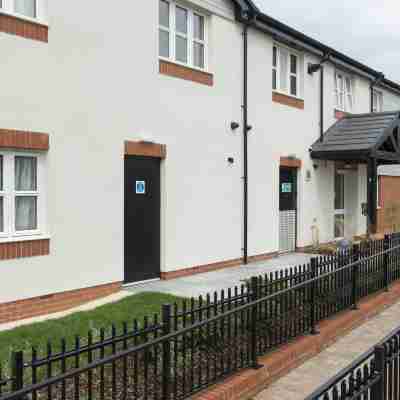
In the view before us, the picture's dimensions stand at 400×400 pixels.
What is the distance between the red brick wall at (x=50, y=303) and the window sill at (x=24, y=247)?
0.63 m

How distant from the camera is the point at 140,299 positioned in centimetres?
791

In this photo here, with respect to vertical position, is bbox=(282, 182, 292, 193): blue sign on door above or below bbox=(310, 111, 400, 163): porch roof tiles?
below

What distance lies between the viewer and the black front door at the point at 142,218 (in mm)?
9203

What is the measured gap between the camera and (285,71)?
14156 millimetres

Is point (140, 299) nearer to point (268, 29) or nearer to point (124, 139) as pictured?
point (124, 139)

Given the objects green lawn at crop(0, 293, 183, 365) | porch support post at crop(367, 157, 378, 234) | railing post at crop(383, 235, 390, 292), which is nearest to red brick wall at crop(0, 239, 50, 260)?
green lawn at crop(0, 293, 183, 365)

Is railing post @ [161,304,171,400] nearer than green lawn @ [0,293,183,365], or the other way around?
railing post @ [161,304,171,400]

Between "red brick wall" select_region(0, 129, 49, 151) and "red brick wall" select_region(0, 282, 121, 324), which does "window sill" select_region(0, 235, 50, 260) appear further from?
"red brick wall" select_region(0, 129, 49, 151)

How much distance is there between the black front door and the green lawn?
4.07ft

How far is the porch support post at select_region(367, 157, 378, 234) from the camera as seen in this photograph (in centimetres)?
1434

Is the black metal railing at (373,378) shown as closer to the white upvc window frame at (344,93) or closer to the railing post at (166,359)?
the railing post at (166,359)

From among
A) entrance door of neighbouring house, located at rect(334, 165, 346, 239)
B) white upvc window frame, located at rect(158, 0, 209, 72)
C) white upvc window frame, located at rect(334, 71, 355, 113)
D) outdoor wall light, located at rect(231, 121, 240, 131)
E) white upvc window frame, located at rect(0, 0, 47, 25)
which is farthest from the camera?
white upvc window frame, located at rect(334, 71, 355, 113)

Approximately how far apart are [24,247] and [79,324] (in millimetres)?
1525

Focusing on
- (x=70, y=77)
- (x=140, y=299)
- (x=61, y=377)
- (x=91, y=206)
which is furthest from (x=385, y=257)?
(x=61, y=377)
